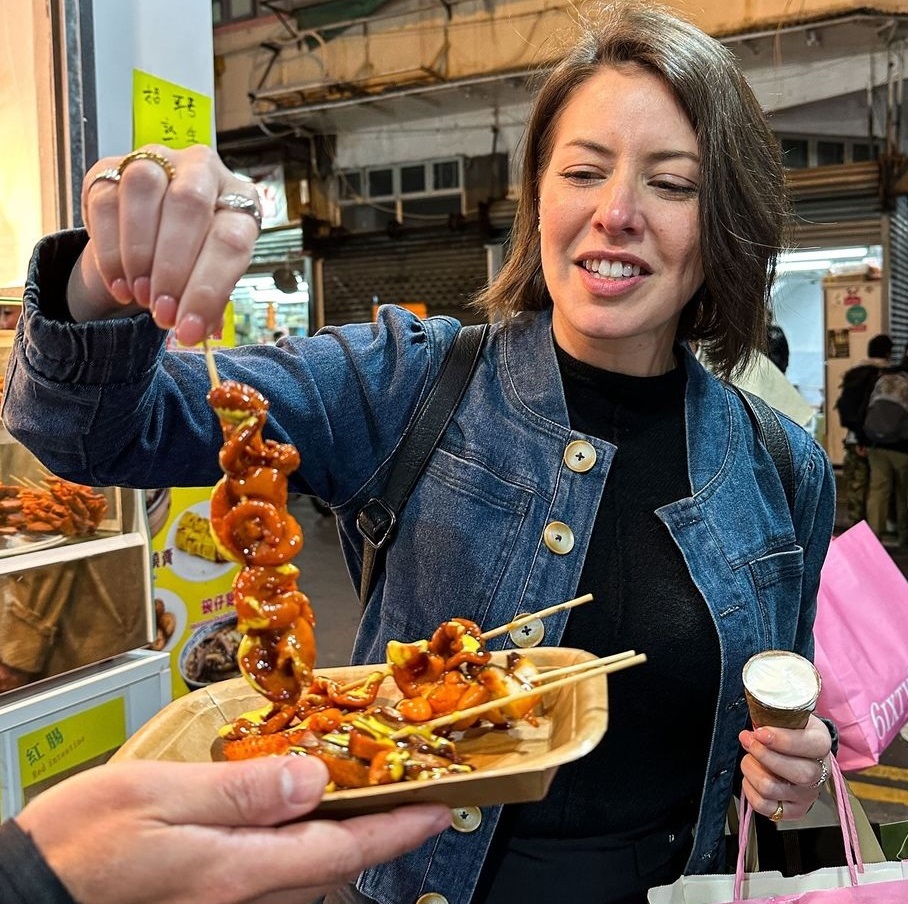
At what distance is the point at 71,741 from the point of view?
2.40 meters

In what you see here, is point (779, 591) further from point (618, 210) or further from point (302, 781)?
point (302, 781)

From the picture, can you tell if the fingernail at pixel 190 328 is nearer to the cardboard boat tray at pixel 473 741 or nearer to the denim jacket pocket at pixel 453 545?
the cardboard boat tray at pixel 473 741

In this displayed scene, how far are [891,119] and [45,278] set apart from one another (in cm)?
1163

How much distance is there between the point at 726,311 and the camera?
1.83 m

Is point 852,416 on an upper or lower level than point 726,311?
lower

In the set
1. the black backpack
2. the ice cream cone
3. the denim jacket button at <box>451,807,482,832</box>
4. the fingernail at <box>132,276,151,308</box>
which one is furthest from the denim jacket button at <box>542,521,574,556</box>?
the black backpack

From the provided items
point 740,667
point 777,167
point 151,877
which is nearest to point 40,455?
point 151,877

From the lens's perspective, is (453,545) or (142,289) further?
(453,545)

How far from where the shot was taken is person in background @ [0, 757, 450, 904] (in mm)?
851

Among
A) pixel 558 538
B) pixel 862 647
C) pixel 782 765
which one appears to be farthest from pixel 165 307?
pixel 862 647

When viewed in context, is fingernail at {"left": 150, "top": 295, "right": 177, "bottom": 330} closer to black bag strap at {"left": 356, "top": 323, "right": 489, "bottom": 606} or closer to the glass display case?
black bag strap at {"left": 356, "top": 323, "right": 489, "bottom": 606}

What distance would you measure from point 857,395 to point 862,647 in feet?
25.3

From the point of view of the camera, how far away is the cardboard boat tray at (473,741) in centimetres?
91

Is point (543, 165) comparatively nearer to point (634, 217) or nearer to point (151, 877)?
point (634, 217)
